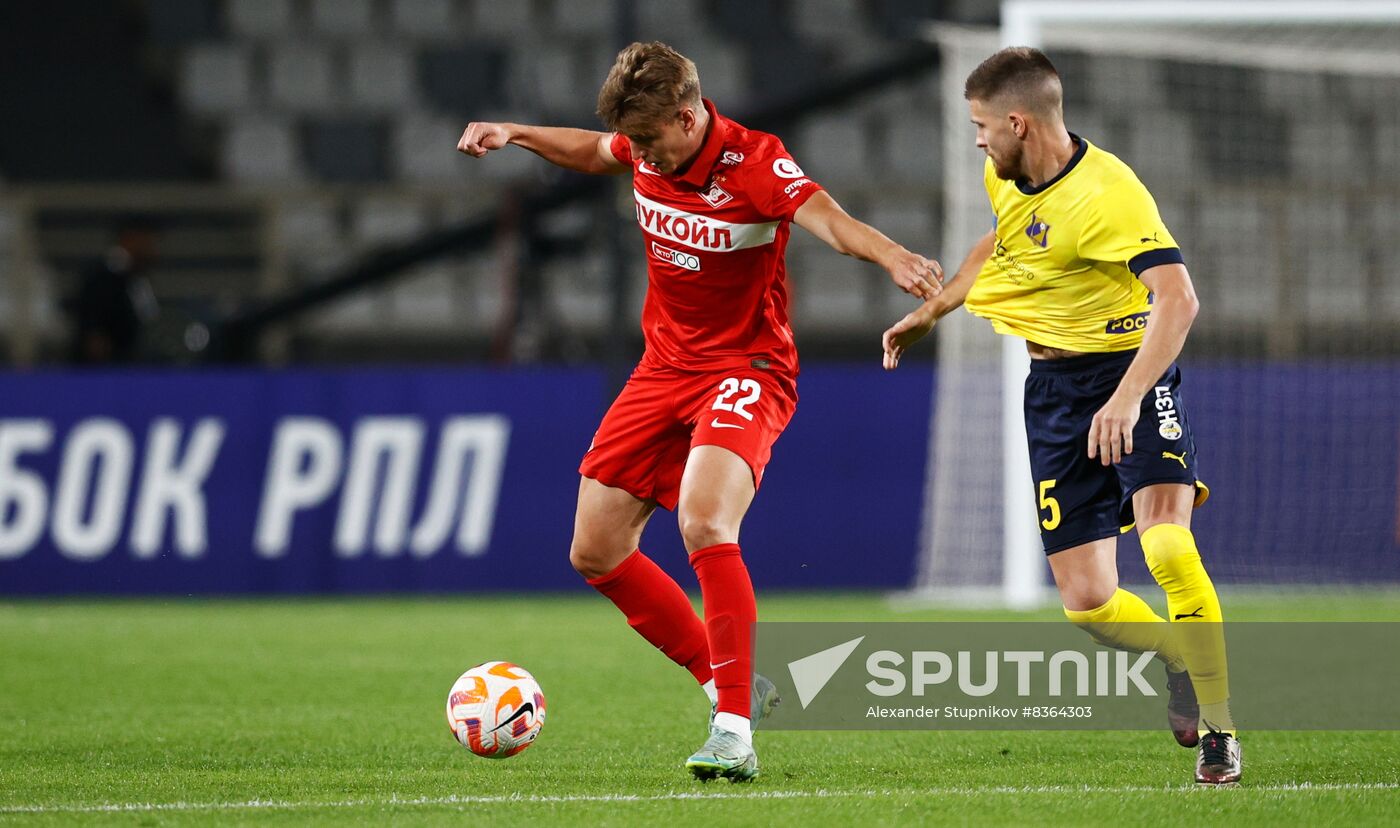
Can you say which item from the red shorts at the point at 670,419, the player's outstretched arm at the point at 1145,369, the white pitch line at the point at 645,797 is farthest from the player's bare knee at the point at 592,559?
the player's outstretched arm at the point at 1145,369

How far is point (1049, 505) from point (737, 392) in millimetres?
963

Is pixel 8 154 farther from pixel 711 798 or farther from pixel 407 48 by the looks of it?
pixel 711 798

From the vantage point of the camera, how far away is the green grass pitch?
434cm

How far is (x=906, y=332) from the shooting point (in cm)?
506

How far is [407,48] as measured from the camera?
58.7 ft

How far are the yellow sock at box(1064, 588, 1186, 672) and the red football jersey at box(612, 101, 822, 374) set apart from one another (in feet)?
3.68

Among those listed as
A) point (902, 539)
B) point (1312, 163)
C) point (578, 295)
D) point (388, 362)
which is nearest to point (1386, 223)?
point (1312, 163)

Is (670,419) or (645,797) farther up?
(670,419)

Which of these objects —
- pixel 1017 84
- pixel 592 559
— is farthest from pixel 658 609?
pixel 1017 84

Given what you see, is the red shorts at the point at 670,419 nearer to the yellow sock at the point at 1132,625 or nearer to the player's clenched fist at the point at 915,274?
A: the player's clenched fist at the point at 915,274

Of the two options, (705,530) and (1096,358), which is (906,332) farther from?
(705,530)

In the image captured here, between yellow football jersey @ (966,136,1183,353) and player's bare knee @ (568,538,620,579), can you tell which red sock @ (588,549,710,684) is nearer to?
player's bare knee @ (568,538,620,579)

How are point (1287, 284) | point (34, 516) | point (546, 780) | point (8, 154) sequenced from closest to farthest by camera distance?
point (546, 780) → point (34, 516) → point (1287, 284) → point (8, 154)

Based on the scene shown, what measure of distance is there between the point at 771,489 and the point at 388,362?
15.1ft
